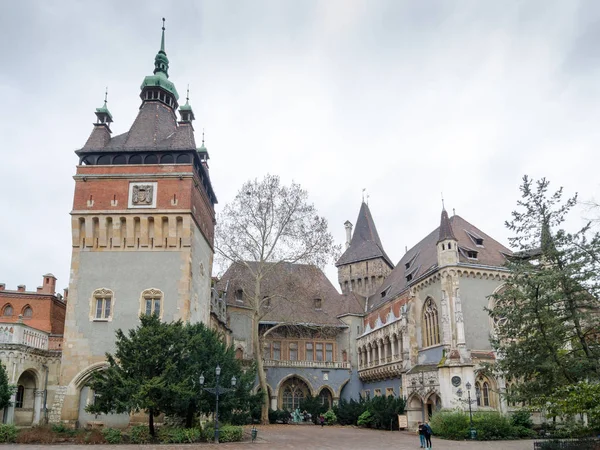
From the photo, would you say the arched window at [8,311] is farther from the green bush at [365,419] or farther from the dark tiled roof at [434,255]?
the dark tiled roof at [434,255]

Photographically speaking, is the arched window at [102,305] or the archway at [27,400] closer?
the archway at [27,400]

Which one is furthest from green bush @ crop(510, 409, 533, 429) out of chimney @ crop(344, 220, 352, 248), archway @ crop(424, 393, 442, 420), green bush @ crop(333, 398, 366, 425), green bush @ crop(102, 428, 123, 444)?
chimney @ crop(344, 220, 352, 248)

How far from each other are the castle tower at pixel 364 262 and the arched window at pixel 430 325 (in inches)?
609

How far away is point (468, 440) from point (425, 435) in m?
6.34

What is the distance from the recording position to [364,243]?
171ft

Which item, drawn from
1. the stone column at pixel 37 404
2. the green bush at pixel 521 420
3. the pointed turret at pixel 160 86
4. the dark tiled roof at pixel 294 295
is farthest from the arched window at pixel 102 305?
the green bush at pixel 521 420

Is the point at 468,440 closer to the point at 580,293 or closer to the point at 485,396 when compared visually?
the point at 485,396

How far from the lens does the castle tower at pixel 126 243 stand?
1067 inches

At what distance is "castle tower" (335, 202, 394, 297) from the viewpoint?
163ft

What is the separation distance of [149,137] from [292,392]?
24.9 meters

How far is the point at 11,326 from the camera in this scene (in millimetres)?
25047

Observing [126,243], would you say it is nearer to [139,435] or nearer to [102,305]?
[102,305]

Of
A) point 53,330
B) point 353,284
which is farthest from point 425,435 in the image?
point 353,284

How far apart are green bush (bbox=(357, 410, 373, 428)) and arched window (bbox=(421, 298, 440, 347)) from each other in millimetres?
5905
